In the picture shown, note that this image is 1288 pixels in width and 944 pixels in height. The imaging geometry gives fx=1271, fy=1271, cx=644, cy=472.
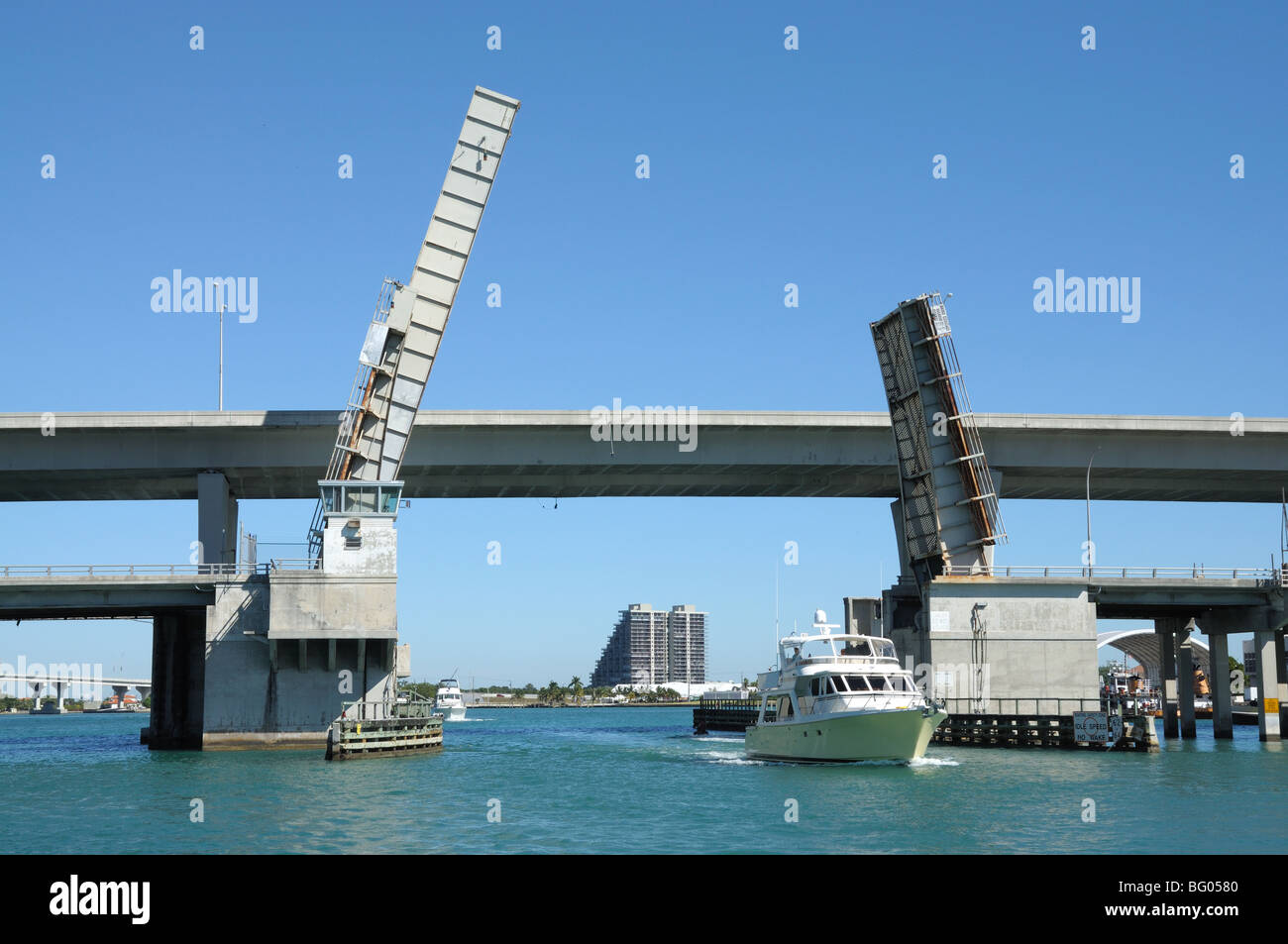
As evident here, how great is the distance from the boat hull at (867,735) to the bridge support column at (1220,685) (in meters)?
30.6

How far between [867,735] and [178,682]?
4165 centimetres

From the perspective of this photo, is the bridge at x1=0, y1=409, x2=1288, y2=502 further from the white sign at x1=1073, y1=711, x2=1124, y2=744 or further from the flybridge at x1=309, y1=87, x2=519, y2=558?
the white sign at x1=1073, y1=711, x2=1124, y2=744

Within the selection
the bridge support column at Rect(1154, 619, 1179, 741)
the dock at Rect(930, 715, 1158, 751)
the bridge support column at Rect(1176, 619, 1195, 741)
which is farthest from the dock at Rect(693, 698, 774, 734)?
the dock at Rect(930, 715, 1158, 751)

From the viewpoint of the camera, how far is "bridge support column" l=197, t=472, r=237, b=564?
62094 mm

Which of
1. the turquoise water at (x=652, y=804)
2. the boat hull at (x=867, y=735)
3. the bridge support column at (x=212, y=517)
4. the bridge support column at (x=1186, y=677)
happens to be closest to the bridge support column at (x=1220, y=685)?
the bridge support column at (x=1186, y=677)

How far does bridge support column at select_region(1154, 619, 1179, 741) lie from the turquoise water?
17356 mm

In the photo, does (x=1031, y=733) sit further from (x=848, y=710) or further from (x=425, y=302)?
(x=425, y=302)

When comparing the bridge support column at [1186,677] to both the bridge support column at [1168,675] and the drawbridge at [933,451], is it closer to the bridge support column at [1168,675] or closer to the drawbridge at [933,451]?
the bridge support column at [1168,675]

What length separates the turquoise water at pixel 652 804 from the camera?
28.1 metres

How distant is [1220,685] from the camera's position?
70000 millimetres

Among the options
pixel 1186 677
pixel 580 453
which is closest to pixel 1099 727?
pixel 1186 677
